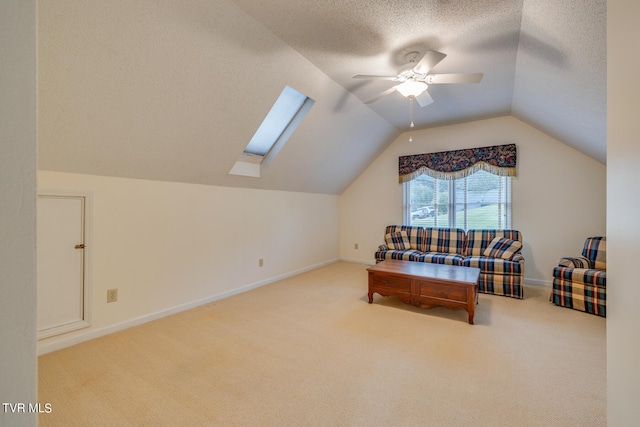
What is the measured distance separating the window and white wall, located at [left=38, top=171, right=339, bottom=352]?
232 centimetres

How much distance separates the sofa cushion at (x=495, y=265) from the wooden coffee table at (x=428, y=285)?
62 centimetres

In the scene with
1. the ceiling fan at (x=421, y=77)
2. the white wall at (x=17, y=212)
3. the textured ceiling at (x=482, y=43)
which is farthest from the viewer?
the ceiling fan at (x=421, y=77)

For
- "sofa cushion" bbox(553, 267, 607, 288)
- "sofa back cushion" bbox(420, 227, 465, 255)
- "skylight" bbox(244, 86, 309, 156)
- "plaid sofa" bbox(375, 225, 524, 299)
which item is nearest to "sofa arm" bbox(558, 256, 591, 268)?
"sofa cushion" bbox(553, 267, 607, 288)

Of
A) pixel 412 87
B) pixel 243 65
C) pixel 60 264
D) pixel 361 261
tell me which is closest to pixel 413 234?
pixel 361 261

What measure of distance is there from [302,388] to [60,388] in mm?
1538

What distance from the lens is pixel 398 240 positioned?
4.62m

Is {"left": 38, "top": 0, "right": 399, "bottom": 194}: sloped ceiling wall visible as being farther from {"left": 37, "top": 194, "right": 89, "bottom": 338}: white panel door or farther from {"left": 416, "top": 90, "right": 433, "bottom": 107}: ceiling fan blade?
{"left": 416, "top": 90, "right": 433, "bottom": 107}: ceiling fan blade

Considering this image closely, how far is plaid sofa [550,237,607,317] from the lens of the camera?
2.77 meters

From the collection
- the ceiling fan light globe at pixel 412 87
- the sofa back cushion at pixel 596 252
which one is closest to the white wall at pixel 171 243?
the ceiling fan light globe at pixel 412 87

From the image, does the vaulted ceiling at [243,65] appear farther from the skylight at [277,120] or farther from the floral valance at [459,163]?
the floral valance at [459,163]

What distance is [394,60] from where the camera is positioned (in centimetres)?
Result: 259

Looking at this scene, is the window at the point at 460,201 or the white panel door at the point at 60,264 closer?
the white panel door at the point at 60,264

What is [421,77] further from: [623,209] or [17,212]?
[17,212]

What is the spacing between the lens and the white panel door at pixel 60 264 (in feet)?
7.09
